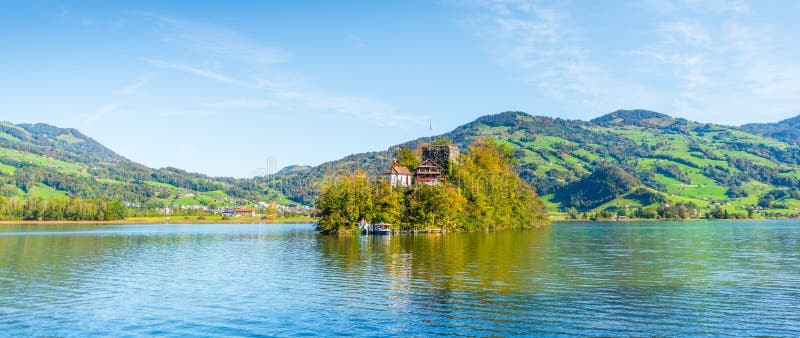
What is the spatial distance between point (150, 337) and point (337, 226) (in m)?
83.7

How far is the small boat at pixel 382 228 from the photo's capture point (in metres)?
103

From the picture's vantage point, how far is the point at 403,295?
3347cm

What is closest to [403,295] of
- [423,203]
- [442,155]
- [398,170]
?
[423,203]

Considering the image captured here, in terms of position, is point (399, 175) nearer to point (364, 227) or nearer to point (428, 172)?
point (428, 172)

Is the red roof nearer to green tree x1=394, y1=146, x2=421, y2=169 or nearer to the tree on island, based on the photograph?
green tree x1=394, y1=146, x2=421, y2=169

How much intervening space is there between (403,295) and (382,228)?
71.3 m

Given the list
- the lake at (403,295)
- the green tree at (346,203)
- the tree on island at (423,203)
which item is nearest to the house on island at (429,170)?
the tree on island at (423,203)

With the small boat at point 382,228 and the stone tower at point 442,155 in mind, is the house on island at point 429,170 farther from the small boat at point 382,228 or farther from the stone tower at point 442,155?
the small boat at point 382,228

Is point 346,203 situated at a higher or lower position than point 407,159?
lower

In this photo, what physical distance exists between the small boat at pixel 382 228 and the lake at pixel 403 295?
4524cm

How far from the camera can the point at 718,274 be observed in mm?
43000

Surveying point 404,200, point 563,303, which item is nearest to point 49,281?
point 563,303

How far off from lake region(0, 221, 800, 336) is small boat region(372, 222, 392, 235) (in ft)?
148

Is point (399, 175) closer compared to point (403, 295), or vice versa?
point (403, 295)
